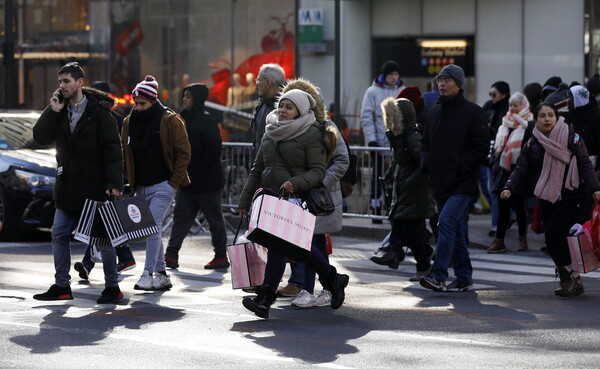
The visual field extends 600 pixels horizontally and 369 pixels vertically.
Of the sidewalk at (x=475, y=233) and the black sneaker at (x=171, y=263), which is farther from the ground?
the black sneaker at (x=171, y=263)

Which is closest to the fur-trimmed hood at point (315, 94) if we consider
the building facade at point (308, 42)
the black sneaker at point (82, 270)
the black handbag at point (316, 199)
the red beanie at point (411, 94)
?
the black handbag at point (316, 199)

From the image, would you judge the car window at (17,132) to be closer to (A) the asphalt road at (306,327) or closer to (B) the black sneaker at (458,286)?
(A) the asphalt road at (306,327)

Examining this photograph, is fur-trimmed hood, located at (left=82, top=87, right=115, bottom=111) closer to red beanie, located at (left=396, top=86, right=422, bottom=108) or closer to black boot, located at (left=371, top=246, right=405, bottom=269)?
black boot, located at (left=371, top=246, right=405, bottom=269)

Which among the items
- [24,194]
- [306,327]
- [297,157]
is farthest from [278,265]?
[24,194]

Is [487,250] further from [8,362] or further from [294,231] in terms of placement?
[8,362]

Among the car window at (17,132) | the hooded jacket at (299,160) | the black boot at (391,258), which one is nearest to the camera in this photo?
the hooded jacket at (299,160)

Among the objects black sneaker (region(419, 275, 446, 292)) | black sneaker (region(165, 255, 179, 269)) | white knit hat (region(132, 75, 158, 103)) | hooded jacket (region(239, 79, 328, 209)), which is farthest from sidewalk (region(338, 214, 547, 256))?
hooded jacket (region(239, 79, 328, 209))

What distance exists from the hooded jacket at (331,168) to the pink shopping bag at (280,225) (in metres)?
0.75

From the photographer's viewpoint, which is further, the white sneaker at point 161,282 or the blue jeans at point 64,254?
the white sneaker at point 161,282

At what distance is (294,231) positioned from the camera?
945cm

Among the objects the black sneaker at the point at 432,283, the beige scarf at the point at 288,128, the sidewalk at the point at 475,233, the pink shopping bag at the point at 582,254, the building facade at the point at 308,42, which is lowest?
the sidewalk at the point at 475,233

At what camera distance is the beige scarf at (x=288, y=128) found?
391 inches

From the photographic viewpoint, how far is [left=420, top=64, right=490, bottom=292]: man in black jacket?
36.5ft

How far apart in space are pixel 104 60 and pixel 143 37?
4.55 feet
